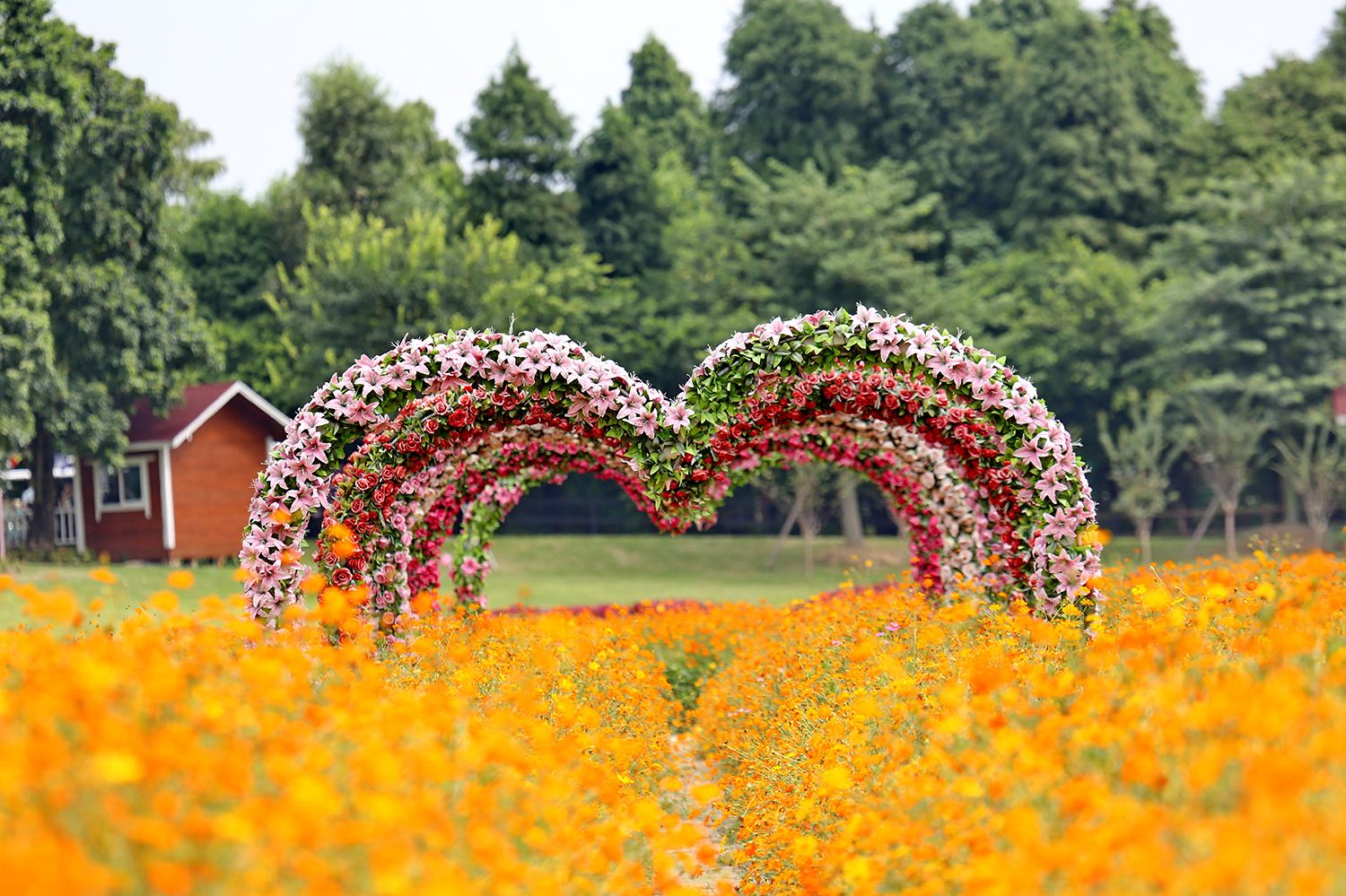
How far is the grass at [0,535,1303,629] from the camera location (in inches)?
945

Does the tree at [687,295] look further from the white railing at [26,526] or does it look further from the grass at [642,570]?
the white railing at [26,526]

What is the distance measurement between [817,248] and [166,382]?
15572 mm

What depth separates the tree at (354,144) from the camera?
42031mm

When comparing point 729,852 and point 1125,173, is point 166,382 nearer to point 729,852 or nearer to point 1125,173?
point 729,852

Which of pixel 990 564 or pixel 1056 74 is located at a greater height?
pixel 1056 74

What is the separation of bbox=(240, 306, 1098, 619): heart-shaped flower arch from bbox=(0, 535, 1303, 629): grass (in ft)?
44.4

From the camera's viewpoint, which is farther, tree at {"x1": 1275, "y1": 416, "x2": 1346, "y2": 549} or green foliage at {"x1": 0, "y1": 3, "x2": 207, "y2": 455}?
tree at {"x1": 1275, "y1": 416, "x2": 1346, "y2": 549}

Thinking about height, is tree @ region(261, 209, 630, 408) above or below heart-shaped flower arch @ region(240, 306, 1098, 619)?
above

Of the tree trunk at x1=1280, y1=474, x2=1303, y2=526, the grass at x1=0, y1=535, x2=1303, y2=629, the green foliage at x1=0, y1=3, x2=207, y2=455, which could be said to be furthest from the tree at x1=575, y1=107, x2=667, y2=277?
the tree trunk at x1=1280, y1=474, x2=1303, y2=526

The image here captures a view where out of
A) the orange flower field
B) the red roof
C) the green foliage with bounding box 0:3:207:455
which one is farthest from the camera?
the red roof

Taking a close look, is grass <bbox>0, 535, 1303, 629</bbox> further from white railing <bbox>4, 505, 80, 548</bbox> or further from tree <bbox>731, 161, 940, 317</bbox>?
tree <bbox>731, 161, 940, 317</bbox>

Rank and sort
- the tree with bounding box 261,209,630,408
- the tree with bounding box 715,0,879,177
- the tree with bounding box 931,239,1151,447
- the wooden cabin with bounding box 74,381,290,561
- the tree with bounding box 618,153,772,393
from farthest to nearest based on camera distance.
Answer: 1. the tree with bounding box 715,0,879,177
2. the tree with bounding box 931,239,1151,447
3. the tree with bounding box 618,153,772,393
4. the tree with bounding box 261,209,630,408
5. the wooden cabin with bounding box 74,381,290,561

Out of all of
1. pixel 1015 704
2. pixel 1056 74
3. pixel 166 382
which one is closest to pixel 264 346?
pixel 166 382

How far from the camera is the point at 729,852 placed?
747cm
